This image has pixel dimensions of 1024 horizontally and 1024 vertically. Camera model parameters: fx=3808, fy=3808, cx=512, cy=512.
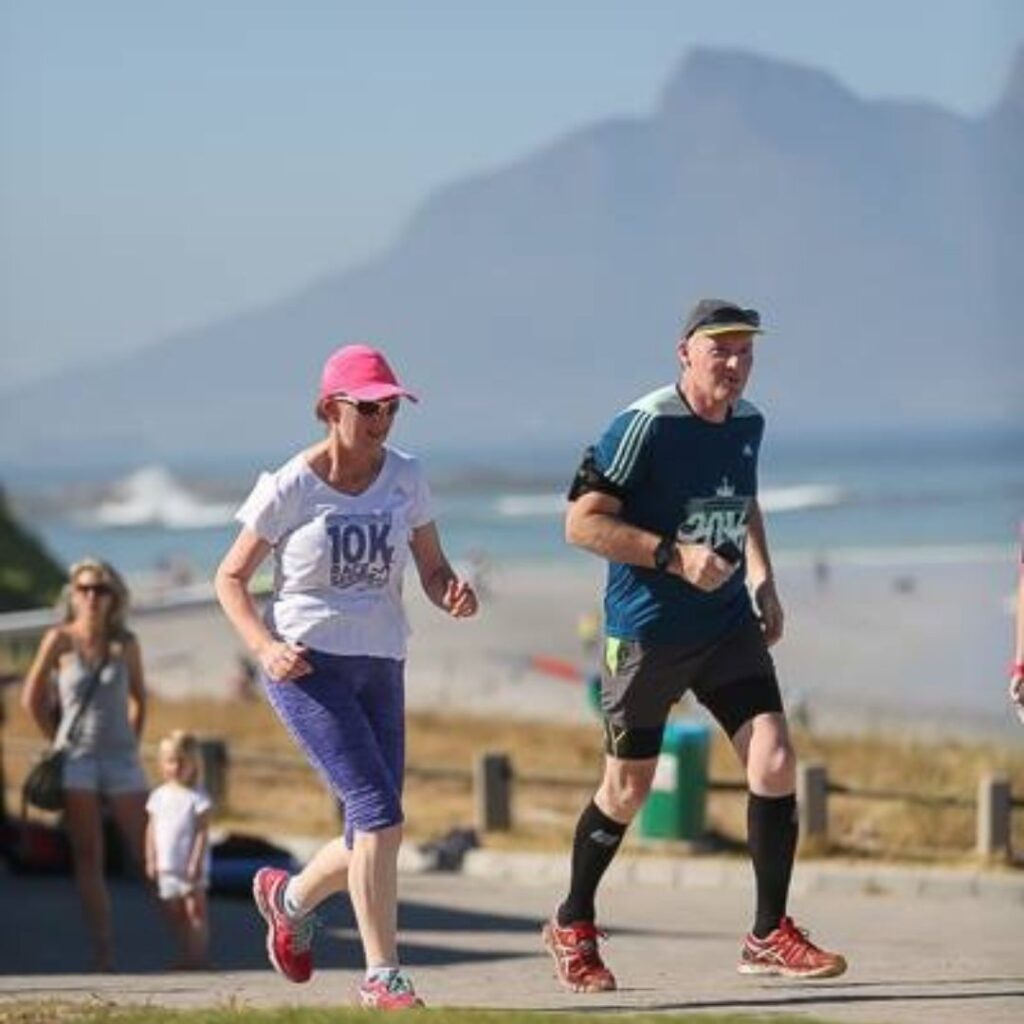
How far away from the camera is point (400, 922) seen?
16641 millimetres

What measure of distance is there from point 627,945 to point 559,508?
96647 mm

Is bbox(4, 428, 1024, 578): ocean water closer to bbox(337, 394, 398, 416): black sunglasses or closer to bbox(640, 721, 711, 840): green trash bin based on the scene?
bbox(640, 721, 711, 840): green trash bin

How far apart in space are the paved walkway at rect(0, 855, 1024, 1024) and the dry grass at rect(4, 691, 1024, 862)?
2.92ft

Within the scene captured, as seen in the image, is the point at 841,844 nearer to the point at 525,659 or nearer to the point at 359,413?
the point at 359,413

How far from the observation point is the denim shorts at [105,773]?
580 inches

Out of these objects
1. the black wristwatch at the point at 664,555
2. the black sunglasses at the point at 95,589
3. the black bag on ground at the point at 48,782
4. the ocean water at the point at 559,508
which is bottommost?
the black bag on ground at the point at 48,782

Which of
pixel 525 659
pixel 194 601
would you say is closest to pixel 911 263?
pixel 525 659

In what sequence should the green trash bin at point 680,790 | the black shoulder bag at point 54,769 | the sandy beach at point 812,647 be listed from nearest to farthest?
1. the black shoulder bag at point 54,769
2. the green trash bin at point 680,790
3. the sandy beach at point 812,647

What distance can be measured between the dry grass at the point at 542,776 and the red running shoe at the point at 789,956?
7.05 metres

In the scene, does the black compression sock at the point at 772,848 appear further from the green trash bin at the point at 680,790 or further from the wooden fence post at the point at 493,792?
the wooden fence post at the point at 493,792

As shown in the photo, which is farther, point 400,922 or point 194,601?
point 194,601

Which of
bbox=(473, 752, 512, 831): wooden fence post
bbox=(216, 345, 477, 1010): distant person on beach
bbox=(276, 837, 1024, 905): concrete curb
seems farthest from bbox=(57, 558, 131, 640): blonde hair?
bbox=(473, 752, 512, 831): wooden fence post

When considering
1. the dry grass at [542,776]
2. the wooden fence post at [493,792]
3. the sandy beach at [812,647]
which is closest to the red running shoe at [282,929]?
the dry grass at [542,776]

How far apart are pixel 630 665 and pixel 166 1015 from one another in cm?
189
